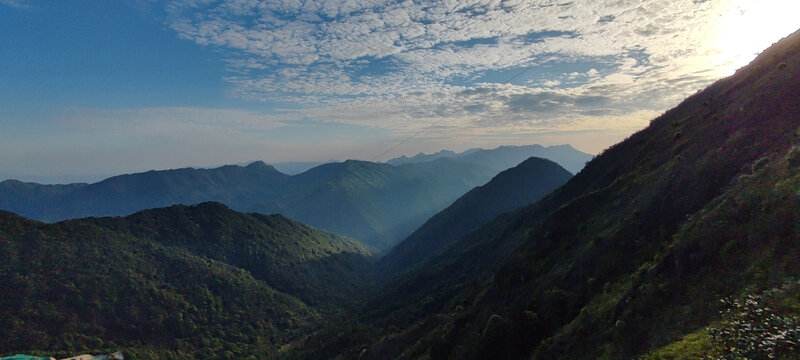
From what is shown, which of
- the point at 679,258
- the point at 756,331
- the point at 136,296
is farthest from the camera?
the point at 136,296

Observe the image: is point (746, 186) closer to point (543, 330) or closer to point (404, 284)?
point (543, 330)

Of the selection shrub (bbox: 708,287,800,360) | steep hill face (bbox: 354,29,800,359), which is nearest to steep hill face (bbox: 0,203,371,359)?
steep hill face (bbox: 354,29,800,359)

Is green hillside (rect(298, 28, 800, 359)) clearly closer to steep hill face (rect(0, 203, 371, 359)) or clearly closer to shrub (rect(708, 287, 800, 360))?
shrub (rect(708, 287, 800, 360))

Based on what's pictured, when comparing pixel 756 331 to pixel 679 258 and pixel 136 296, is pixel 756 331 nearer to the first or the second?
pixel 679 258

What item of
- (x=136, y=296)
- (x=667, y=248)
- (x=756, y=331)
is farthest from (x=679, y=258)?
(x=136, y=296)

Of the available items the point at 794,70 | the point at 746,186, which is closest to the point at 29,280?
the point at 746,186

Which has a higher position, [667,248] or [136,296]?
[667,248]

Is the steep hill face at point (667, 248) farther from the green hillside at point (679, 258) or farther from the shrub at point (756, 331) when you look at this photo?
the shrub at point (756, 331)
